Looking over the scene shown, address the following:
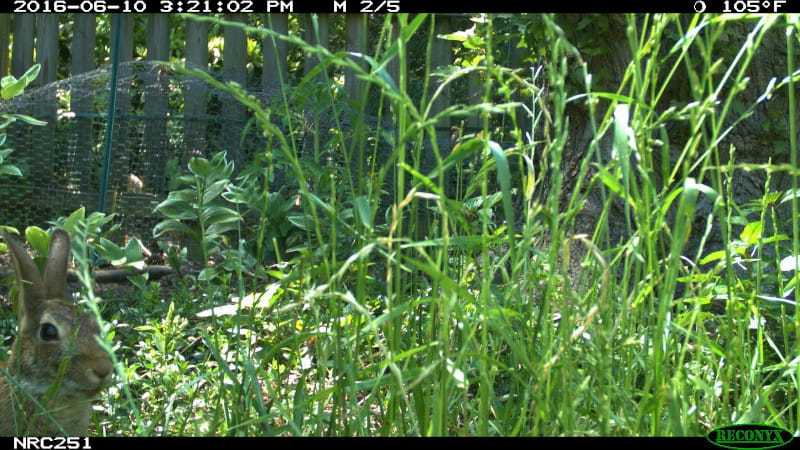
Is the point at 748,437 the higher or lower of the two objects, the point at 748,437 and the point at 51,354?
the higher

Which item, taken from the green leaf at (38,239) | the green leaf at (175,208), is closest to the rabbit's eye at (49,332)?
the green leaf at (38,239)

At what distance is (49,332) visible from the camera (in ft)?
7.84

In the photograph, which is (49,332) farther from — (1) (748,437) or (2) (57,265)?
(1) (748,437)

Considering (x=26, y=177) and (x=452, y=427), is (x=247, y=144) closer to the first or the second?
(x=26, y=177)

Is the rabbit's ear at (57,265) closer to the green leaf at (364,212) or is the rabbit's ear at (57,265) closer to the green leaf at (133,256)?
the green leaf at (133,256)

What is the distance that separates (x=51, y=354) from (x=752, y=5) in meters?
1.86

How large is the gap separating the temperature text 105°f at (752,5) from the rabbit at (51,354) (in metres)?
1.63

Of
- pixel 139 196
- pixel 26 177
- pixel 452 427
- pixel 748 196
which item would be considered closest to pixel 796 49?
pixel 748 196

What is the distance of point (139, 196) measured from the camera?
504 centimetres

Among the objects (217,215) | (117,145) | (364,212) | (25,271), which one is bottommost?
(117,145)

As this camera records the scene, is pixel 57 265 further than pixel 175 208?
No

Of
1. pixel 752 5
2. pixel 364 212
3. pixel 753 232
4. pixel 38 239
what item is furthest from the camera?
pixel 38 239

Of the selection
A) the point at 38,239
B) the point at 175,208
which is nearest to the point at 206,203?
the point at 175,208

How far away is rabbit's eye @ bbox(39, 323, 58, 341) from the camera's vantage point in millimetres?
2387
